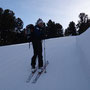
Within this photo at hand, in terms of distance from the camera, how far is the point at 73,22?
2212 inches

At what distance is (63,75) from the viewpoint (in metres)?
4.48

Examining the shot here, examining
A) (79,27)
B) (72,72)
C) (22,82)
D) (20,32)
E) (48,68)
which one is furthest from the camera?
(79,27)

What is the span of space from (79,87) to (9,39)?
3521 cm

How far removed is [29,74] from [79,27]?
171ft

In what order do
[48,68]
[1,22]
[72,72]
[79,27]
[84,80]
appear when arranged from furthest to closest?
[79,27] → [1,22] → [48,68] → [72,72] → [84,80]

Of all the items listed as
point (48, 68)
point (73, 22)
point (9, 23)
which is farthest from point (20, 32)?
point (48, 68)

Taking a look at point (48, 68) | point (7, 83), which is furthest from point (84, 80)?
point (7, 83)

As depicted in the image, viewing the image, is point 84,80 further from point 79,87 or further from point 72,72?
point 72,72

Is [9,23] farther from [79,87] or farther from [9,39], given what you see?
[79,87]

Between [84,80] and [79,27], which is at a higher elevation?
[79,27]

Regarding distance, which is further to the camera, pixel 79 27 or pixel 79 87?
pixel 79 27

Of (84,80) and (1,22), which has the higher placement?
(1,22)

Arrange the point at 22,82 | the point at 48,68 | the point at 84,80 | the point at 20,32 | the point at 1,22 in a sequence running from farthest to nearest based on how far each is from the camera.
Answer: the point at 20,32 → the point at 1,22 → the point at 48,68 → the point at 22,82 → the point at 84,80

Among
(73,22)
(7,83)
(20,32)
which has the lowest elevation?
(7,83)
